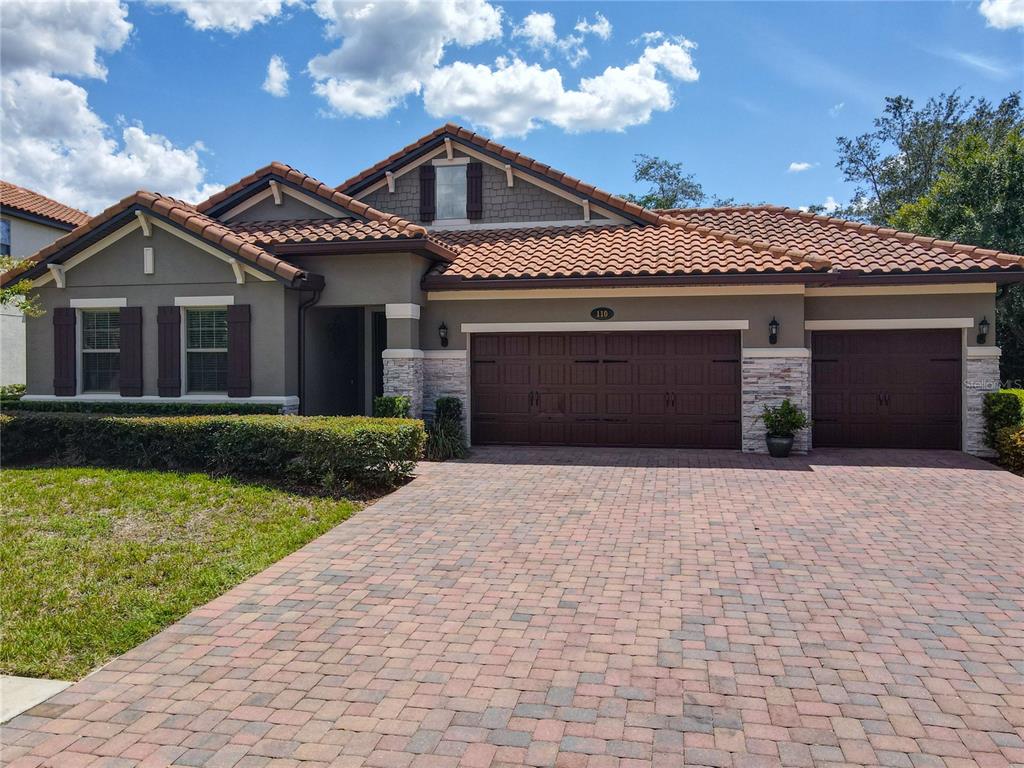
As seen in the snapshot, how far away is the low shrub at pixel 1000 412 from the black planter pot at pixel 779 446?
3615 mm

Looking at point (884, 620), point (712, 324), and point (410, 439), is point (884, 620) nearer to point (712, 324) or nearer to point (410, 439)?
point (410, 439)

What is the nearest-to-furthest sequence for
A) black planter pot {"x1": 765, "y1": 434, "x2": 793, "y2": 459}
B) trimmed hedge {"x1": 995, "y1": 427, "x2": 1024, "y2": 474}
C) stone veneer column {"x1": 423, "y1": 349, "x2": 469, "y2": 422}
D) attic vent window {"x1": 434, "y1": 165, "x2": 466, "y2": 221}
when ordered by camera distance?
trimmed hedge {"x1": 995, "y1": 427, "x2": 1024, "y2": 474} → black planter pot {"x1": 765, "y1": 434, "x2": 793, "y2": 459} → stone veneer column {"x1": 423, "y1": 349, "x2": 469, "y2": 422} → attic vent window {"x1": 434, "y1": 165, "x2": 466, "y2": 221}

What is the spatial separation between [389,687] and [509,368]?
10661 millimetres

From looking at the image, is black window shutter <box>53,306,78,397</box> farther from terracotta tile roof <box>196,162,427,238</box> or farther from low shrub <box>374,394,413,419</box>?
low shrub <box>374,394,413,419</box>

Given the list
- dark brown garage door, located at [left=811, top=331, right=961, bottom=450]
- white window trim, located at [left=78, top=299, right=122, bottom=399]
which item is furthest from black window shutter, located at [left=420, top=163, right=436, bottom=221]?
dark brown garage door, located at [left=811, top=331, right=961, bottom=450]

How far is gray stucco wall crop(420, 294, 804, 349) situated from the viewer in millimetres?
13539

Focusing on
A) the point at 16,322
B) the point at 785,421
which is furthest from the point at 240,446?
the point at 16,322

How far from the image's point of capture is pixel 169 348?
13.7 m

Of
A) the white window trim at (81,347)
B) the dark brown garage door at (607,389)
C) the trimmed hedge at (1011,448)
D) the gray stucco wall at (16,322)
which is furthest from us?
the gray stucco wall at (16,322)

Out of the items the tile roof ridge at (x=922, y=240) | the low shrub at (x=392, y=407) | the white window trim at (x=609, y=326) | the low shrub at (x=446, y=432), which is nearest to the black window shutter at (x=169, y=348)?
the low shrub at (x=392, y=407)

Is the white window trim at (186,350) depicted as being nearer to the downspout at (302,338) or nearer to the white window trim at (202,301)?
the white window trim at (202,301)

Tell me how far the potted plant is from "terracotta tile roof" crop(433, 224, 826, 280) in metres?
2.50

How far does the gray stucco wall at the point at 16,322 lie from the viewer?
20922 mm

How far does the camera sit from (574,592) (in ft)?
20.3
